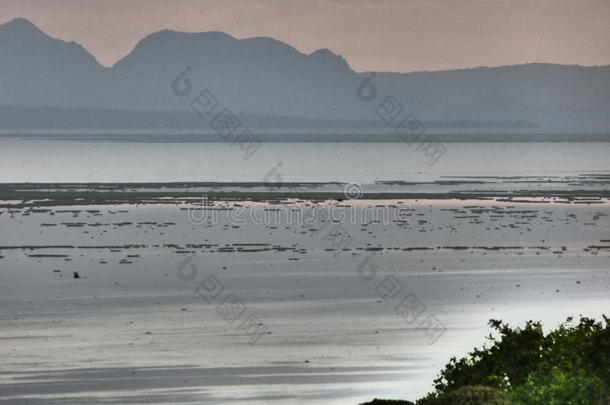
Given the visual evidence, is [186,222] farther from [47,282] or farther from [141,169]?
[141,169]

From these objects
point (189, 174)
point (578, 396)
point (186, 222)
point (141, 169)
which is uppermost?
point (141, 169)

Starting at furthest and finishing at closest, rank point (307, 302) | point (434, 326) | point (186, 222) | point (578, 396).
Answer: point (186, 222), point (307, 302), point (434, 326), point (578, 396)

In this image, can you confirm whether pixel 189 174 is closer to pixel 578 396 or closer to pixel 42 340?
pixel 42 340

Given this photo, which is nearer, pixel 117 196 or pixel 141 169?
pixel 117 196

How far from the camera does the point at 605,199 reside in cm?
5969

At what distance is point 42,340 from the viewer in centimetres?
2172

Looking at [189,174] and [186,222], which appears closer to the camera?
[186,222]

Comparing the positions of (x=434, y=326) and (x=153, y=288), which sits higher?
(x=153, y=288)

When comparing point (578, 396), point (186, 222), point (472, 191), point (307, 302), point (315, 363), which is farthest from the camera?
point (472, 191)

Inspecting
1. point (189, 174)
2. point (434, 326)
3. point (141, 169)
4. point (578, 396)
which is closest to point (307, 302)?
point (434, 326)

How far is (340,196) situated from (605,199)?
12297mm

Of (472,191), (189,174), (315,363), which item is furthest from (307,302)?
(189,174)

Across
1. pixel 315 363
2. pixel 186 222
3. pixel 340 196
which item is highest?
pixel 340 196

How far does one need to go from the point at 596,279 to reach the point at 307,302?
768 cm
